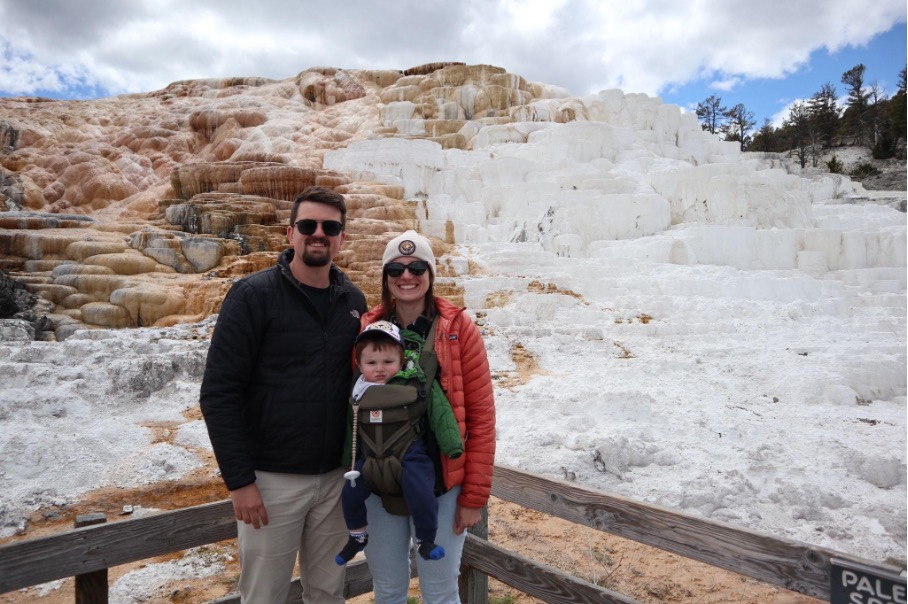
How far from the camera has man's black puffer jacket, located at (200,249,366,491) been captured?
201 cm

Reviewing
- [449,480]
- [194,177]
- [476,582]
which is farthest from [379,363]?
[194,177]

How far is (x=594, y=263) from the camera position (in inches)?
592

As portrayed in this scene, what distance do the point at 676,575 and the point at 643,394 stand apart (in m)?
3.49

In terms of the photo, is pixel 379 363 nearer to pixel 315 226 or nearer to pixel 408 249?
pixel 408 249

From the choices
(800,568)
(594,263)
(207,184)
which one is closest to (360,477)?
(800,568)

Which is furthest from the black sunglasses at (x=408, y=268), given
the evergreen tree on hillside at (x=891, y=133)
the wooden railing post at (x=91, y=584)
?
the evergreen tree on hillside at (x=891, y=133)

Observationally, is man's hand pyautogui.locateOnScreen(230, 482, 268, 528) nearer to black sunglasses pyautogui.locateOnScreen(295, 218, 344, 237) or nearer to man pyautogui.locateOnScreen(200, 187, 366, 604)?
man pyautogui.locateOnScreen(200, 187, 366, 604)

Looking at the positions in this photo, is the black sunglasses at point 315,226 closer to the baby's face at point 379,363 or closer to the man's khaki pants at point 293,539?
the baby's face at point 379,363

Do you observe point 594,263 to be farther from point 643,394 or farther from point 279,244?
point 279,244

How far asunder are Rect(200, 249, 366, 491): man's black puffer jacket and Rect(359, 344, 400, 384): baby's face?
23 centimetres

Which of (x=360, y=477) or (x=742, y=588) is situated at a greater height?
(x=360, y=477)

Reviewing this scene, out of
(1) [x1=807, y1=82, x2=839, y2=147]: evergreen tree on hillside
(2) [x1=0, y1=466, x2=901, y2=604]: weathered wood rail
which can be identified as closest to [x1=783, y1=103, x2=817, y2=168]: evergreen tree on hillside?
(1) [x1=807, y1=82, x2=839, y2=147]: evergreen tree on hillside

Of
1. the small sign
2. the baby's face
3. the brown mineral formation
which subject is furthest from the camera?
the brown mineral formation

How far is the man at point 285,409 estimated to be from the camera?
2.01 meters
